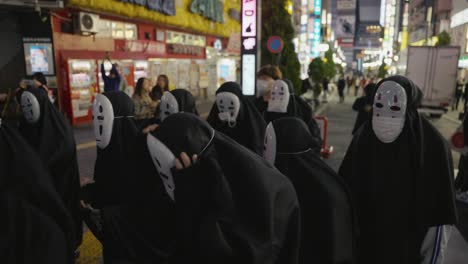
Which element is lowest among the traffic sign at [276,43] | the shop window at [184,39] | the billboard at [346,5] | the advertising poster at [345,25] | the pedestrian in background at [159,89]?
the pedestrian in background at [159,89]

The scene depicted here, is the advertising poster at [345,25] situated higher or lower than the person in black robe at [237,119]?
higher

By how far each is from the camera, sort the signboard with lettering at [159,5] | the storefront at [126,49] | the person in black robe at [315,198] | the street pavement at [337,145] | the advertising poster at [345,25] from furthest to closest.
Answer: the advertising poster at [345,25]
the signboard with lettering at [159,5]
the storefront at [126,49]
the street pavement at [337,145]
the person in black robe at [315,198]

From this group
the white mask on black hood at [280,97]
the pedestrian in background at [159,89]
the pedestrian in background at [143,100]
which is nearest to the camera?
the white mask on black hood at [280,97]

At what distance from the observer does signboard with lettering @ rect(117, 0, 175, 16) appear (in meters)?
15.8

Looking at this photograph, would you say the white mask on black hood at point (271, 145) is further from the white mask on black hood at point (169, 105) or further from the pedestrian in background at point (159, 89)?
the pedestrian in background at point (159, 89)

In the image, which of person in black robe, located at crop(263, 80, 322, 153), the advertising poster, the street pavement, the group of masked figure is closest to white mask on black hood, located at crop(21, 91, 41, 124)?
the group of masked figure

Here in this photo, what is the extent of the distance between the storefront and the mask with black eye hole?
921 centimetres

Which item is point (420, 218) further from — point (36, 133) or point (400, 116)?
point (36, 133)

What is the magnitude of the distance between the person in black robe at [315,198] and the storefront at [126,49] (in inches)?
450

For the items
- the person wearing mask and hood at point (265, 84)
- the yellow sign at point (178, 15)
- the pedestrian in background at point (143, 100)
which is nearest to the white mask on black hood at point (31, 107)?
the person wearing mask and hood at point (265, 84)

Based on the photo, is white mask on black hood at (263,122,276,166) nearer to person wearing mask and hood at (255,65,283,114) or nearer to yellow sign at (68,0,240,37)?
person wearing mask and hood at (255,65,283,114)

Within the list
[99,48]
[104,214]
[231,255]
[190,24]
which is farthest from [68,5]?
[231,255]

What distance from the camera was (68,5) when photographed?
40.4ft

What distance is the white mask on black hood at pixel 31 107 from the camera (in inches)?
165
